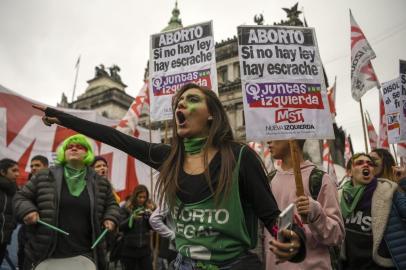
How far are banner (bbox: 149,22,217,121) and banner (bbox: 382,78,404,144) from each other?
395 centimetres

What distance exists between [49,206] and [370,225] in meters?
2.98

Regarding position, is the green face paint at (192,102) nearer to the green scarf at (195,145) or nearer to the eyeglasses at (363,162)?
the green scarf at (195,145)

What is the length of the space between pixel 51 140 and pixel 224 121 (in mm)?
7259

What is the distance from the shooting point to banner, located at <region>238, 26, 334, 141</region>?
10.1 ft

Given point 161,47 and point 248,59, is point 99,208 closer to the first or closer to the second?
point 248,59

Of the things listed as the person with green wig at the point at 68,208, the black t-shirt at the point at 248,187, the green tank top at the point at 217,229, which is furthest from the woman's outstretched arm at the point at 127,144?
the person with green wig at the point at 68,208

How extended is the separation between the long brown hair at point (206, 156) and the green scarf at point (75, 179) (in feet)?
5.23

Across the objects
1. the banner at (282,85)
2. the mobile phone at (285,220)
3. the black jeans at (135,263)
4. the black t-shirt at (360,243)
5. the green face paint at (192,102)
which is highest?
the banner at (282,85)

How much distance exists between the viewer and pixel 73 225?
10.5 feet

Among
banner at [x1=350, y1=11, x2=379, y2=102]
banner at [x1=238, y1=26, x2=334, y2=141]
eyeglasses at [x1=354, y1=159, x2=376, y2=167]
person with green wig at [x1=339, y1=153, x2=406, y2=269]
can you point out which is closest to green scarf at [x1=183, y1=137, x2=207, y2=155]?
banner at [x1=238, y1=26, x2=334, y2=141]

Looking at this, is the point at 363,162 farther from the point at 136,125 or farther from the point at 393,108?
the point at 136,125

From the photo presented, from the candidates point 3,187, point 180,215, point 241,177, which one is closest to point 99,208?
point 180,215

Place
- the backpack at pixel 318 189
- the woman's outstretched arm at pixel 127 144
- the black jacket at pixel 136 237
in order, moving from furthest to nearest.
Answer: the black jacket at pixel 136 237 → the backpack at pixel 318 189 → the woman's outstretched arm at pixel 127 144

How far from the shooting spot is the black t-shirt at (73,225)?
311 cm
